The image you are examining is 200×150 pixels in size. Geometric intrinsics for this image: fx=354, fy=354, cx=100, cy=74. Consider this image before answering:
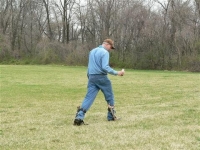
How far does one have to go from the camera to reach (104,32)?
52219mm

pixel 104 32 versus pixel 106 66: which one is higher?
pixel 104 32

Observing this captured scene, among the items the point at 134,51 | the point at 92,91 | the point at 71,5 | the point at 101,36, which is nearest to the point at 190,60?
the point at 134,51

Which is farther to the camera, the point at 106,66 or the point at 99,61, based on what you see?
the point at 99,61

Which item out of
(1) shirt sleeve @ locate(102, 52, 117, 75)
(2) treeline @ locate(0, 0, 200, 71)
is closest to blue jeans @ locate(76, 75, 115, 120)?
(1) shirt sleeve @ locate(102, 52, 117, 75)

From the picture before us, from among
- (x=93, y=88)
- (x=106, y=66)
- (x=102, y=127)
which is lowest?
(x=102, y=127)

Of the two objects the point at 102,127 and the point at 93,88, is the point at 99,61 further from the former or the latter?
the point at 102,127

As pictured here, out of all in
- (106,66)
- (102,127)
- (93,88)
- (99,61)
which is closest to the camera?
(102,127)

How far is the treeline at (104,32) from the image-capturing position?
43906mm

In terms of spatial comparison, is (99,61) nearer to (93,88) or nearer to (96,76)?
(96,76)

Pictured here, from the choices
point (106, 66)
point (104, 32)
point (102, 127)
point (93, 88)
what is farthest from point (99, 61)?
point (104, 32)

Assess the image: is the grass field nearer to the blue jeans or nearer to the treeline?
the blue jeans

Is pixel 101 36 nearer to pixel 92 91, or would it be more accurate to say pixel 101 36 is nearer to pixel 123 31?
pixel 123 31

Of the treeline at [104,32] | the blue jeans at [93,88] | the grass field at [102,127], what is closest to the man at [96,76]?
the blue jeans at [93,88]

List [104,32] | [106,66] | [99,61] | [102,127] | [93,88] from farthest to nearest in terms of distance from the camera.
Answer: [104,32] < [93,88] < [99,61] < [106,66] < [102,127]
